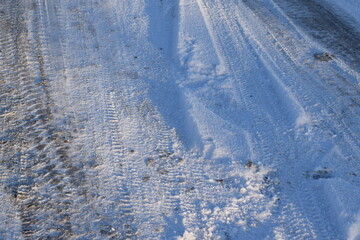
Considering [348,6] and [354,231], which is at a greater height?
[348,6]

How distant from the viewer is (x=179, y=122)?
395 cm

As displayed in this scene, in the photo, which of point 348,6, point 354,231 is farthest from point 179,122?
point 348,6

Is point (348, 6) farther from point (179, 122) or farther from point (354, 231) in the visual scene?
point (354, 231)

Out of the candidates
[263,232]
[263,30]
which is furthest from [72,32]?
[263,232]

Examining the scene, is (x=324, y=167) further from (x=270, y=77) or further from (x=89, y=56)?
(x=89, y=56)

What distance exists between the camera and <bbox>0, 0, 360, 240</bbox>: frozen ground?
9.93 ft

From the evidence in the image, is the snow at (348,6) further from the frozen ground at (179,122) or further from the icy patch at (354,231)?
the icy patch at (354,231)

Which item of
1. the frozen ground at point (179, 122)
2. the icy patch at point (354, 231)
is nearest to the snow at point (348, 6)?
the frozen ground at point (179, 122)

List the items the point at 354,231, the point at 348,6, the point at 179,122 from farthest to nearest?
the point at 348,6, the point at 179,122, the point at 354,231

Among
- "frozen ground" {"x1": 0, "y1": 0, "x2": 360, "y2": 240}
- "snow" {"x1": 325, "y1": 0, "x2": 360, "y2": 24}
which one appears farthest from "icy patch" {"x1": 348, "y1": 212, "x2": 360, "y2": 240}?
"snow" {"x1": 325, "y1": 0, "x2": 360, "y2": 24}

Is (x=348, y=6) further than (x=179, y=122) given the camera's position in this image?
Yes

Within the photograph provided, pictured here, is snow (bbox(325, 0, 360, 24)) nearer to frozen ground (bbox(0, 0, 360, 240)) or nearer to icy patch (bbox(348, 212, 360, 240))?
frozen ground (bbox(0, 0, 360, 240))

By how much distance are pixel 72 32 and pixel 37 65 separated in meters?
0.96

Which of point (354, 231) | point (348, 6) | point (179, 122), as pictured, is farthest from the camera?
point (348, 6)
